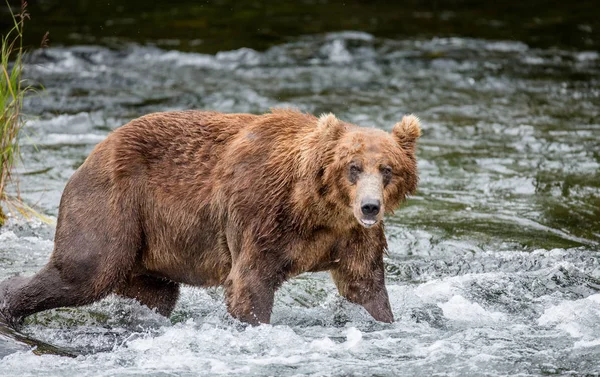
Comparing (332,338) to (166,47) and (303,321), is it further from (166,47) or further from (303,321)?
(166,47)

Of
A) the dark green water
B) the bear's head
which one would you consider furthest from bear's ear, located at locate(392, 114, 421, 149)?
the dark green water

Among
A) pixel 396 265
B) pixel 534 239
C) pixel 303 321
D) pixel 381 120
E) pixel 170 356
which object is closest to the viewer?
pixel 170 356

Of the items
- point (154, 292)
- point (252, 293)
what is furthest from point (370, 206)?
point (154, 292)

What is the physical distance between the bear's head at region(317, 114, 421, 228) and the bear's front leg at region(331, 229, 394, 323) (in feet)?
1.01

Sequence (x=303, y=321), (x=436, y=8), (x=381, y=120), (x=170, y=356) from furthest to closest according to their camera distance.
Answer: (x=436, y=8) < (x=381, y=120) < (x=303, y=321) < (x=170, y=356)

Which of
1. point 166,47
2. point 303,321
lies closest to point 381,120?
point 166,47

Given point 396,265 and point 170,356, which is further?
point 396,265

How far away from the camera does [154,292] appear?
7199 mm

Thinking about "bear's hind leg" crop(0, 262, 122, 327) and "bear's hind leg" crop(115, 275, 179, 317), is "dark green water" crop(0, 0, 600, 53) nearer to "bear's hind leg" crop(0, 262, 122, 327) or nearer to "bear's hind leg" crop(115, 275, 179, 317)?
"bear's hind leg" crop(115, 275, 179, 317)

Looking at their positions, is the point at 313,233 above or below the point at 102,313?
above

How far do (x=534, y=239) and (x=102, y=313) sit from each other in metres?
4.02

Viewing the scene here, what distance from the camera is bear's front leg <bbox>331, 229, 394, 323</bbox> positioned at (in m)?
6.36

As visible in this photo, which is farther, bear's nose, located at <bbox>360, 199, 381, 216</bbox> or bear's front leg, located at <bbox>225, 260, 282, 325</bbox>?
bear's front leg, located at <bbox>225, 260, 282, 325</bbox>

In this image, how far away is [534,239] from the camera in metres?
9.12
